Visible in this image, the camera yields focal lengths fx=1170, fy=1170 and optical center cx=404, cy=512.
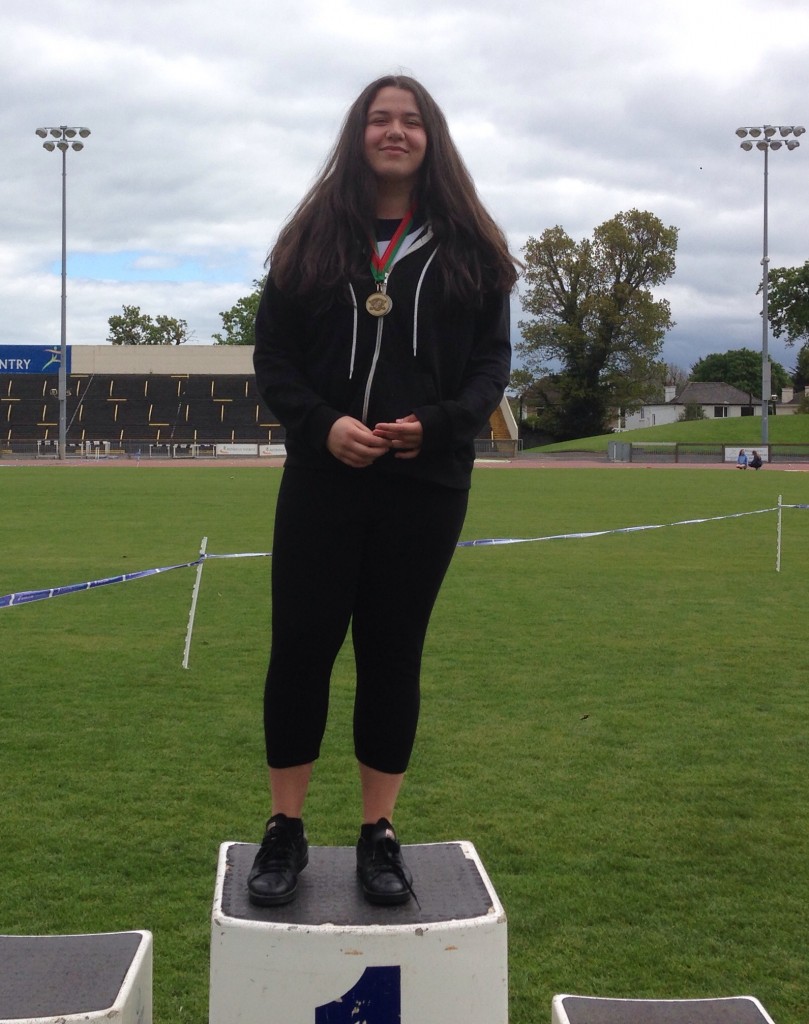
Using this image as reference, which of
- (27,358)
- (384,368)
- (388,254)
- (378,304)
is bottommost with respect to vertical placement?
(384,368)

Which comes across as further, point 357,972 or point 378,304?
point 378,304

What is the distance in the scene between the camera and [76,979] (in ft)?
7.59

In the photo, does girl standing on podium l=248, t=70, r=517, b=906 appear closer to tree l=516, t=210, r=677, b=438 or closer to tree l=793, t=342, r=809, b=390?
tree l=516, t=210, r=677, b=438

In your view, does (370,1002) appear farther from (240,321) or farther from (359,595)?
(240,321)

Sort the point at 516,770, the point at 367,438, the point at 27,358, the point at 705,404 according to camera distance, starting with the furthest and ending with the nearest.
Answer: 1. the point at 705,404
2. the point at 27,358
3. the point at 516,770
4. the point at 367,438

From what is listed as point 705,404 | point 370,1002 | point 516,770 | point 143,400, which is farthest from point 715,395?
point 370,1002

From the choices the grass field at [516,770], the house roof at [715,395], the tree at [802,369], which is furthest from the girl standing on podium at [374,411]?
the tree at [802,369]

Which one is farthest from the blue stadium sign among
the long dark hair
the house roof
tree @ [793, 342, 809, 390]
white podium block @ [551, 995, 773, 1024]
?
tree @ [793, 342, 809, 390]

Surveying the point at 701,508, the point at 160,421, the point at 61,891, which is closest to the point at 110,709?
the point at 61,891

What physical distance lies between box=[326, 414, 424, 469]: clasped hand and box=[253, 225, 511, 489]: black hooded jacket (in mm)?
30

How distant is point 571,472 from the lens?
136 ft

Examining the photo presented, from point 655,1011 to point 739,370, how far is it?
13643cm

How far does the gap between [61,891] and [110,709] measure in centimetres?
254

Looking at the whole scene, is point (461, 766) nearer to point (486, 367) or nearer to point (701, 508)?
point (486, 367)
